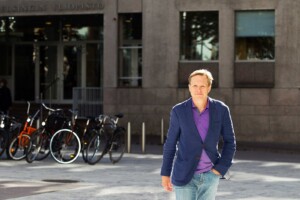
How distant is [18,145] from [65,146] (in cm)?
129

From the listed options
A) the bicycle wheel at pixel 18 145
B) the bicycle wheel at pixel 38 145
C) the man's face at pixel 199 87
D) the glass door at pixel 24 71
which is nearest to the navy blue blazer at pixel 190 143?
the man's face at pixel 199 87

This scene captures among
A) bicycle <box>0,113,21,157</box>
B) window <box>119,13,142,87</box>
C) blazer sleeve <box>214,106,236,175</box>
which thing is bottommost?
bicycle <box>0,113,21,157</box>

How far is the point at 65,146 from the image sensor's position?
56.2 feet

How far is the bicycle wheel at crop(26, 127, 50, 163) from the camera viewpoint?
17.3 m

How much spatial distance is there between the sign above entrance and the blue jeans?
22.6 metres

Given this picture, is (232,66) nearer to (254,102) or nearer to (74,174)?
(254,102)

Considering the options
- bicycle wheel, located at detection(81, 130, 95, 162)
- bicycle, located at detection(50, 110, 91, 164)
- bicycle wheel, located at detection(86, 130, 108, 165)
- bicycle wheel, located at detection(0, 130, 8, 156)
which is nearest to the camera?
bicycle wheel, located at detection(86, 130, 108, 165)

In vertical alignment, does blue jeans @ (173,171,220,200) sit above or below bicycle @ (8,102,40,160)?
above

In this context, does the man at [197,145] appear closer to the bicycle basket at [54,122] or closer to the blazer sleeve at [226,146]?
the blazer sleeve at [226,146]

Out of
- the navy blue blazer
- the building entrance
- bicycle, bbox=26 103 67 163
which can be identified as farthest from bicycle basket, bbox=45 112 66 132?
the building entrance

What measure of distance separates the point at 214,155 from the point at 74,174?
941cm

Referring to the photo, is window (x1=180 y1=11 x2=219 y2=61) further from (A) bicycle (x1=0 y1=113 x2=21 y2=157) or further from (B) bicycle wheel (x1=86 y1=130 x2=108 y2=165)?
(B) bicycle wheel (x1=86 y1=130 x2=108 y2=165)

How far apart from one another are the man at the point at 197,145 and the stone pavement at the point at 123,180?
5.51 meters

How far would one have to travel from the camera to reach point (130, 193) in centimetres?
1205
